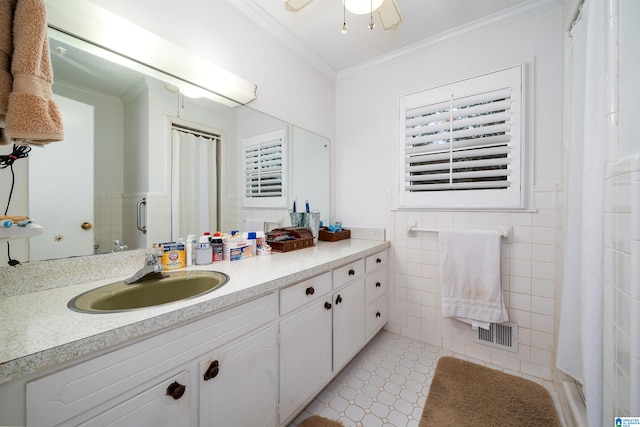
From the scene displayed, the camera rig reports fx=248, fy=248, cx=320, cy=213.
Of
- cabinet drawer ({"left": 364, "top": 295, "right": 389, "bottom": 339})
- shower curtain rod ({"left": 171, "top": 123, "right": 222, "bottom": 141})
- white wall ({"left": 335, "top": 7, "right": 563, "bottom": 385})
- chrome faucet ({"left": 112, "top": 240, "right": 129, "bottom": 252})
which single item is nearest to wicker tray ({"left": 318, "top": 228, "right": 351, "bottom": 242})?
white wall ({"left": 335, "top": 7, "right": 563, "bottom": 385})

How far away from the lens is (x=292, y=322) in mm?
1183

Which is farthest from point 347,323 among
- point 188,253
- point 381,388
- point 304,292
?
point 188,253

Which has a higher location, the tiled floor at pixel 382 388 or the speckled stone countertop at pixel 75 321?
the speckled stone countertop at pixel 75 321

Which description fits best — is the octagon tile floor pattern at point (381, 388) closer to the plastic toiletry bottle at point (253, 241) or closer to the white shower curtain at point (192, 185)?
the plastic toiletry bottle at point (253, 241)

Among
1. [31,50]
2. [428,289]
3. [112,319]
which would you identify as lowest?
[428,289]

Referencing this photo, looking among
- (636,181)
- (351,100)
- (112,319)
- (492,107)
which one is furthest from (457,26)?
(112,319)

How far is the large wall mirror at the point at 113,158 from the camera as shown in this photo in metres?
0.98

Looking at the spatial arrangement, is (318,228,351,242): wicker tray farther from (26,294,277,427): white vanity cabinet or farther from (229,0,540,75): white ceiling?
(229,0,540,75): white ceiling

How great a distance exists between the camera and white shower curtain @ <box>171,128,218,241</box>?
134 centimetres

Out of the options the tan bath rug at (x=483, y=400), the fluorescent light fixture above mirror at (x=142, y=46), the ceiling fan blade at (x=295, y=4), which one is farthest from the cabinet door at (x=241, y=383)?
the ceiling fan blade at (x=295, y=4)

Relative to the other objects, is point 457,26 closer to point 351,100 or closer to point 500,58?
point 500,58

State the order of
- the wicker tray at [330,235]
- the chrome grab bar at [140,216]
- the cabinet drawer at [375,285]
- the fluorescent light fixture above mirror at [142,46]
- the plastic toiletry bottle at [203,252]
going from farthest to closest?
the wicker tray at [330,235] → the cabinet drawer at [375,285] → the plastic toiletry bottle at [203,252] → the chrome grab bar at [140,216] → the fluorescent light fixture above mirror at [142,46]

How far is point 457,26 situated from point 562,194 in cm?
140

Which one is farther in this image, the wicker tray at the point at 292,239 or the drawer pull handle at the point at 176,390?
the wicker tray at the point at 292,239
